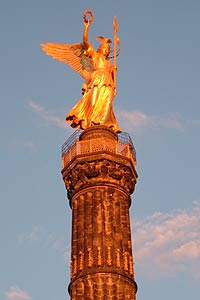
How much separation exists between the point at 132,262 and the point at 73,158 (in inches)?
298

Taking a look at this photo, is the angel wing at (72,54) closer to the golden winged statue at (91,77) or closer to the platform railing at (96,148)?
the golden winged statue at (91,77)

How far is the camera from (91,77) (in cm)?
4978

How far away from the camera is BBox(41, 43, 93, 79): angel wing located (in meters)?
52.0

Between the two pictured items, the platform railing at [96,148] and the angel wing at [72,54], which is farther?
the angel wing at [72,54]

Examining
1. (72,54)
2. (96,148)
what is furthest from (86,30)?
(96,148)

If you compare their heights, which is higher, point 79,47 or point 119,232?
point 79,47

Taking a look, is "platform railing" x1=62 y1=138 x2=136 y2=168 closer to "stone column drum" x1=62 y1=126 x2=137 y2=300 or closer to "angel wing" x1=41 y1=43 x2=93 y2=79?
"stone column drum" x1=62 y1=126 x2=137 y2=300

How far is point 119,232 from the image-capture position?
42.9m

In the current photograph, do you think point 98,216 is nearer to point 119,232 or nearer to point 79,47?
point 119,232

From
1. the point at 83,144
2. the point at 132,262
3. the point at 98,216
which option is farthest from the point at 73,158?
the point at 132,262

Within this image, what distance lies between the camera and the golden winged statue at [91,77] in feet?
159

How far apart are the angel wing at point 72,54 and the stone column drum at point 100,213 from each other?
21.4 feet

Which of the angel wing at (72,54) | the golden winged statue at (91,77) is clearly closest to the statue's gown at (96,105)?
the golden winged statue at (91,77)

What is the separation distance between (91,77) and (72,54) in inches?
151
